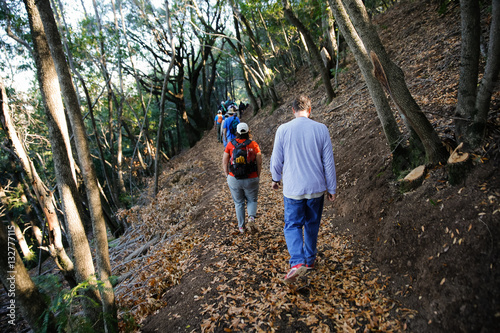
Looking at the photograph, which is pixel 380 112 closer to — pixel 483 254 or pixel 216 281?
pixel 483 254

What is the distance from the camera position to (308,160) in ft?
10.9

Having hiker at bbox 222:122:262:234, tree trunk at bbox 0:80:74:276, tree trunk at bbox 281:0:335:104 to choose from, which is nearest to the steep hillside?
hiker at bbox 222:122:262:234

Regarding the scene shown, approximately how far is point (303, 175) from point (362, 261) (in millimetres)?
1604

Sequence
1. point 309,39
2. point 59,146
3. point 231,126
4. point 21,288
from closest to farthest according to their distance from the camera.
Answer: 1. point 21,288
2. point 59,146
3. point 231,126
4. point 309,39

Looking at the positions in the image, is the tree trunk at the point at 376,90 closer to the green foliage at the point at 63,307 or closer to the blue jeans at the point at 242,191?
the blue jeans at the point at 242,191

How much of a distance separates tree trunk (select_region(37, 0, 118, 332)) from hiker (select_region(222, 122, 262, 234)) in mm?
2155

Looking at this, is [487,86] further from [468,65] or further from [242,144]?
→ [242,144]

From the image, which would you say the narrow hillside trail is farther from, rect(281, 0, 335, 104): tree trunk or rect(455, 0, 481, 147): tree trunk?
rect(281, 0, 335, 104): tree trunk

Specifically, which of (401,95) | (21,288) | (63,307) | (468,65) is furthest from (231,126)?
(63,307)

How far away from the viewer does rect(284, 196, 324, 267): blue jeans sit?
3383 mm

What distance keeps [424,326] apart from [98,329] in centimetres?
345

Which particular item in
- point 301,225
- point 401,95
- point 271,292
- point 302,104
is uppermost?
point 302,104

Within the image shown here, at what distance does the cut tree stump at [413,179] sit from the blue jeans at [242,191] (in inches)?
91.2

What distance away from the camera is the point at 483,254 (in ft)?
8.03
